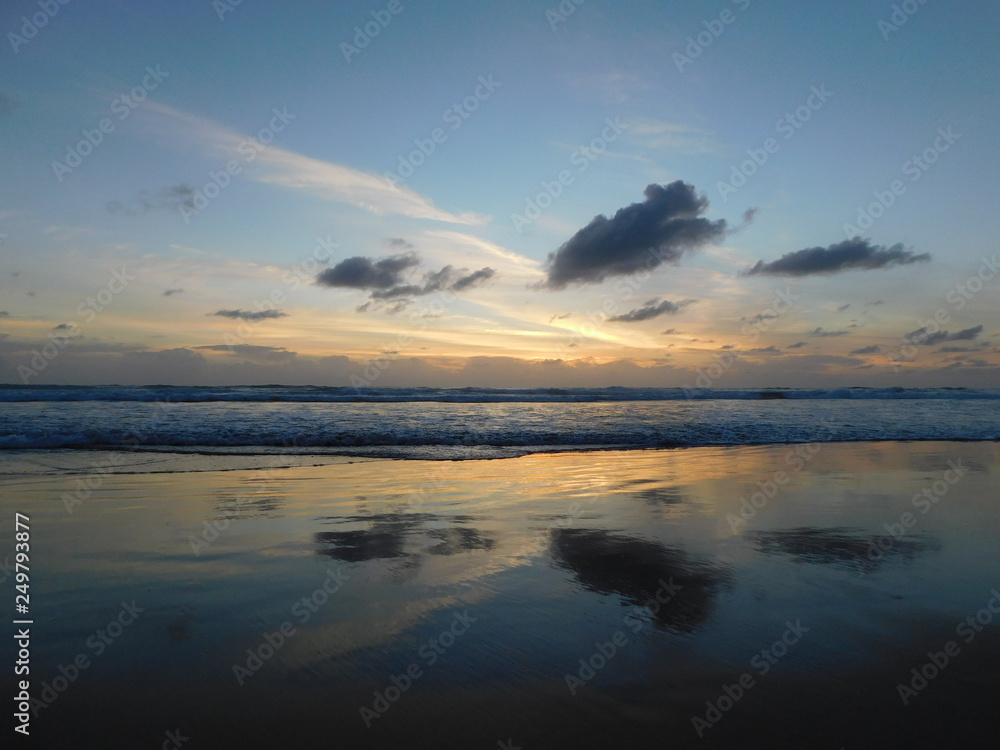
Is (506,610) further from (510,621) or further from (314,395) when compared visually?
(314,395)

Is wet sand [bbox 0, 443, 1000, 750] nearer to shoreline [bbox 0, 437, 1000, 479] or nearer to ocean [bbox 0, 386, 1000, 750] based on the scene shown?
ocean [bbox 0, 386, 1000, 750]

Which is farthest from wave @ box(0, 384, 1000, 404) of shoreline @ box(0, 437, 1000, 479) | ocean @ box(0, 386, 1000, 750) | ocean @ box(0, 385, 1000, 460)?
ocean @ box(0, 386, 1000, 750)

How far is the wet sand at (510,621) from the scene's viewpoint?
2805 millimetres

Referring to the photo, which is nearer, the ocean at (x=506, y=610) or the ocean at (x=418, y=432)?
the ocean at (x=506, y=610)

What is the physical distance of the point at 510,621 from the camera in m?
3.97

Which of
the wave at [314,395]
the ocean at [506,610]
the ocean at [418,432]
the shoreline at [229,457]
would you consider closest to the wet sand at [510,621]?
the ocean at [506,610]

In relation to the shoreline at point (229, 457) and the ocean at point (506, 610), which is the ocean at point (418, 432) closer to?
the shoreline at point (229, 457)

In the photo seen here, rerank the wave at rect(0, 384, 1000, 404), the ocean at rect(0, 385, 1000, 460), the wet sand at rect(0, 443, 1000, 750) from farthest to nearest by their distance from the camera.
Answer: the wave at rect(0, 384, 1000, 404), the ocean at rect(0, 385, 1000, 460), the wet sand at rect(0, 443, 1000, 750)

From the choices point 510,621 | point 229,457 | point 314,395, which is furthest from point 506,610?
point 314,395

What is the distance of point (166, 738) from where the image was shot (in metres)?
2.67

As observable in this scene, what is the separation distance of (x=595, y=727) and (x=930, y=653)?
236 centimetres

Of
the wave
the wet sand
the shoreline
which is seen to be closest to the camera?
the wet sand

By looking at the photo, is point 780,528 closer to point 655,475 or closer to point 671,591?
point 671,591

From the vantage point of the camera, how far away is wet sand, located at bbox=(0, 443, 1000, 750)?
280cm
